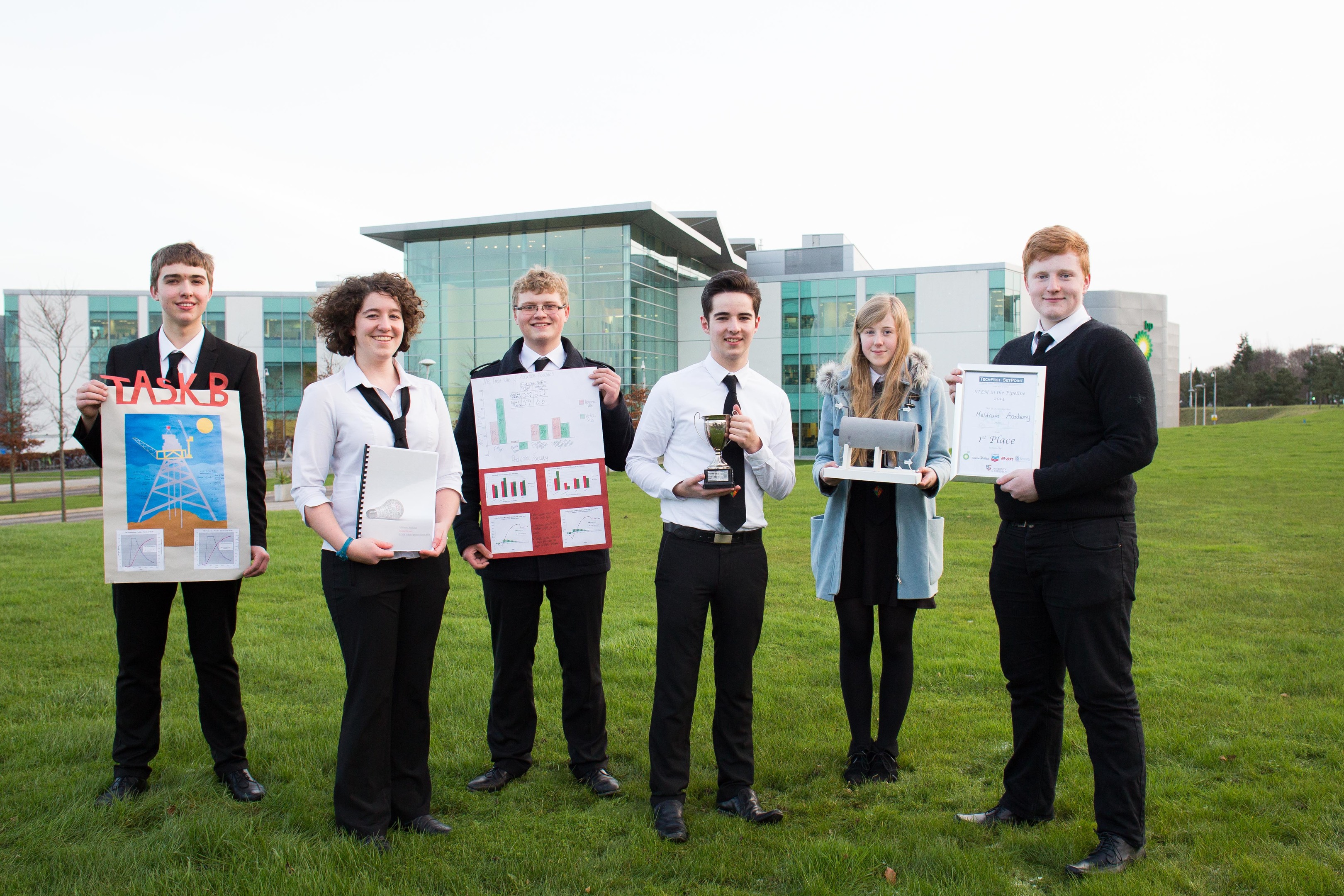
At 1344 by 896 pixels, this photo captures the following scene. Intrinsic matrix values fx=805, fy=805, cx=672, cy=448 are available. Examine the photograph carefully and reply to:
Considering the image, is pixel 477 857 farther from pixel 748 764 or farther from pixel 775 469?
pixel 775 469

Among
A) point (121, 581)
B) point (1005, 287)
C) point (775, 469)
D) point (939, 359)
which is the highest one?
point (1005, 287)

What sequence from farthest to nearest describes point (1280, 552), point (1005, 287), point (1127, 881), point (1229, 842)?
point (1005, 287) < point (1280, 552) < point (1229, 842) < point (1127, 881)

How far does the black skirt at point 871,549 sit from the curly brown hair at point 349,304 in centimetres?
240

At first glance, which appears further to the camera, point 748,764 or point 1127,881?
point 748,764

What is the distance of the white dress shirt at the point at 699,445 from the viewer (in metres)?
3.77

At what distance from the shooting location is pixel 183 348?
393cm

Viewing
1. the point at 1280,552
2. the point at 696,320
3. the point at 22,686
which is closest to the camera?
the point at 22,686

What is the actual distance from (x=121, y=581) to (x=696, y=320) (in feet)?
147

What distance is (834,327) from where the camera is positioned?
150 ft

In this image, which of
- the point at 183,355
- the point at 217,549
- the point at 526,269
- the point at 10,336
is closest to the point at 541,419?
the point at 217,549

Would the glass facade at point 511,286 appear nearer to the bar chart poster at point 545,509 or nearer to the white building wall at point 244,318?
the white building wall at point 244,318

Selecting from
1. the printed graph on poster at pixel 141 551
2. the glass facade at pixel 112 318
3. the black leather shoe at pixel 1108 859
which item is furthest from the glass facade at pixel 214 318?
the black leather shoe at pixel 1108 859

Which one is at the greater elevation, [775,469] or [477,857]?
[775,469]

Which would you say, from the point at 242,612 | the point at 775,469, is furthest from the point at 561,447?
the point at 242,612
